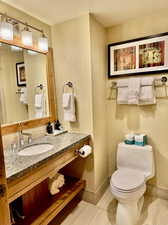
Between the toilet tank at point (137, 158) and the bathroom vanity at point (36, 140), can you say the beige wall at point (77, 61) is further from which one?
the toilet tank at point (137, 158)

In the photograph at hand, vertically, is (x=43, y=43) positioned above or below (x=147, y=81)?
above

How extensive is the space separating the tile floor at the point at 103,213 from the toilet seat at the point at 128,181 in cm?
44

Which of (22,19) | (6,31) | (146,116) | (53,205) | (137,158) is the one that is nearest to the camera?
(6,31)

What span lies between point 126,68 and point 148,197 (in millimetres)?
1741

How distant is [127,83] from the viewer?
2.07 metres

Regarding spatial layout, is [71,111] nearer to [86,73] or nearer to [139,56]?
[86,73]

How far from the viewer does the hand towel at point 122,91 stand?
82.3 inches

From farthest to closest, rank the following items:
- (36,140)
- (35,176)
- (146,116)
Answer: (146,116) → (36,140) → (35,176)

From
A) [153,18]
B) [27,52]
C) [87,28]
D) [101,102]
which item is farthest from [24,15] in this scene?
[153,18]

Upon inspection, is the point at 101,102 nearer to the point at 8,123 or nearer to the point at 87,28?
the point at 87,28

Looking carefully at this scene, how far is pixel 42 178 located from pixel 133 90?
1.43 metres

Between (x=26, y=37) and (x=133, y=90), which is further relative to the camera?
(x=133, y=90)

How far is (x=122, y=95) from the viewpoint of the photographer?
6.93ft

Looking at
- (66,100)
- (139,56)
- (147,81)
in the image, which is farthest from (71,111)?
(139,56)
